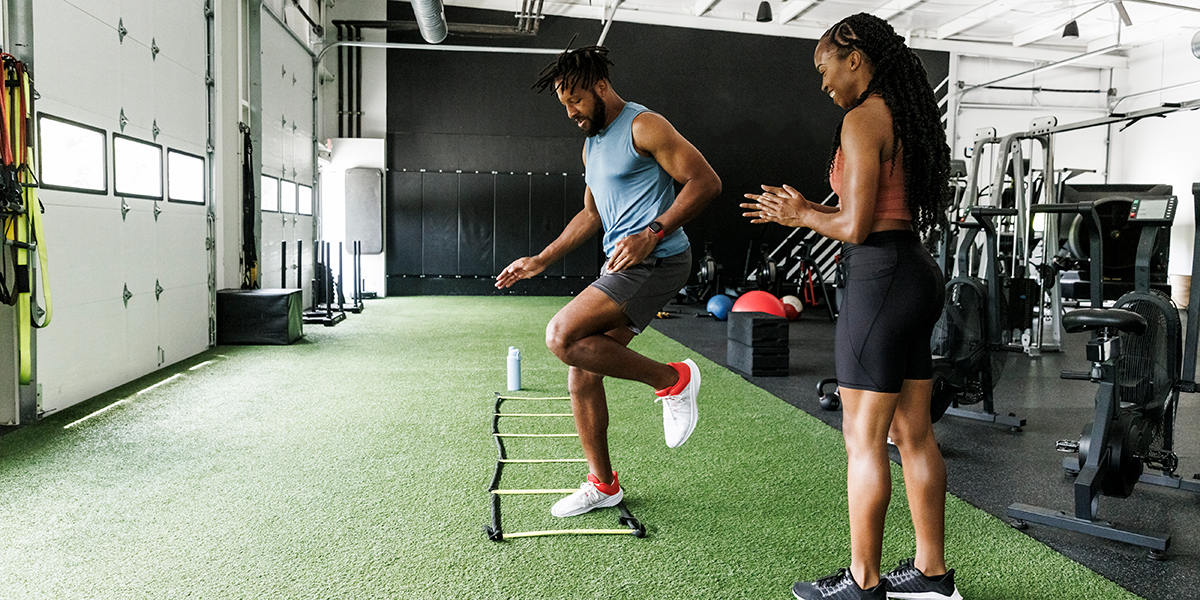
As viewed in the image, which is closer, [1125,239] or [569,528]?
[569,528]

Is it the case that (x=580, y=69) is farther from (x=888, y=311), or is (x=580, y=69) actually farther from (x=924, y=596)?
(x=924, y=596)

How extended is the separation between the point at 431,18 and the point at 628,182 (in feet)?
26.0

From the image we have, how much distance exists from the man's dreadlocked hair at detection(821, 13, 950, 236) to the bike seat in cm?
99

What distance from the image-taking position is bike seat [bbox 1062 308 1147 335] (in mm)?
2537

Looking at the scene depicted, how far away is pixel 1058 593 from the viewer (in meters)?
2.14

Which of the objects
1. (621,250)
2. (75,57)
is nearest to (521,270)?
(621,250)

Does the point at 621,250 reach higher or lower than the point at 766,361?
higher

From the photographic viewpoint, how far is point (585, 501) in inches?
106

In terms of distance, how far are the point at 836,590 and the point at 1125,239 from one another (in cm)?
802

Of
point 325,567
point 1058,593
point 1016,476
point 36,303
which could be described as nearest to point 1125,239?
point 1016,476

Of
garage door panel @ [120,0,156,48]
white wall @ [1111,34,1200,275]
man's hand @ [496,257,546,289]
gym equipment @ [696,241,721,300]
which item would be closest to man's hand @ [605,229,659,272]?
man's hand @ [496,257,546,289]

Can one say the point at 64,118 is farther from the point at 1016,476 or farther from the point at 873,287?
the point at 1016,476

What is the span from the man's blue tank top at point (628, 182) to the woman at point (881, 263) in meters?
0.60

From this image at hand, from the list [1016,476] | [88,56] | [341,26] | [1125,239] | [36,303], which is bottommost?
[1016,476]
